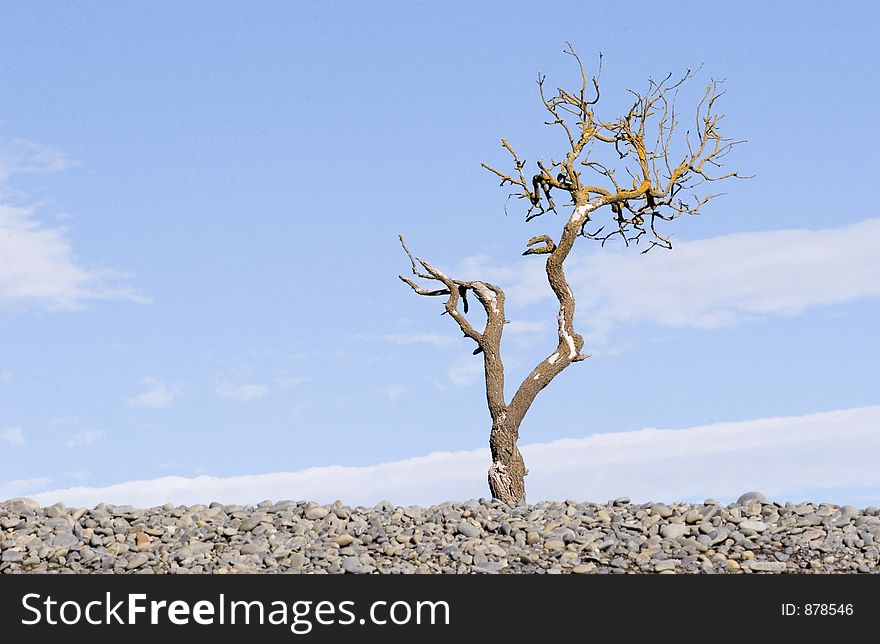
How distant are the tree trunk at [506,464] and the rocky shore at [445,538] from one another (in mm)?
1178

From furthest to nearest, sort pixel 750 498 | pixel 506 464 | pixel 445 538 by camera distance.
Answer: pixel 506 464 < pixel 750 498 < pixel 445 538

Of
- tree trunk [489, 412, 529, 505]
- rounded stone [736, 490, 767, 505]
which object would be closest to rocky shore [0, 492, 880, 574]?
rounded stone [736, 490, 767, 505]

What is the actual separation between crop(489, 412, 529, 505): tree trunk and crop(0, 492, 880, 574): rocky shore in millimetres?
1178

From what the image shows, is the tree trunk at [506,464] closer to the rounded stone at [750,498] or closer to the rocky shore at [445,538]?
the rocky shore at [445,538]

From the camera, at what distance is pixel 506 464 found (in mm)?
13484

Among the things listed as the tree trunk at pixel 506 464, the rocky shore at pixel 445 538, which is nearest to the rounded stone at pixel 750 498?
the rocky shore at pixel 445 538

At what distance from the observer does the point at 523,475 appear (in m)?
13.6

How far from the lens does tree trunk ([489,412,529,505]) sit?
44.1 ft

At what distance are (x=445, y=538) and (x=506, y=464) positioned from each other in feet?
9.27

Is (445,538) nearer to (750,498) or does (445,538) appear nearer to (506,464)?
(506,464)

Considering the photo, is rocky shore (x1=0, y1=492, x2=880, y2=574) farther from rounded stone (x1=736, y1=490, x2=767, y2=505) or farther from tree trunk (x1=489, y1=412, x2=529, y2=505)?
tree trunk (x1=489, y1=412, x2=529, y2=505)

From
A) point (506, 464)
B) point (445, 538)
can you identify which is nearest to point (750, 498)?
point (506, 464)
